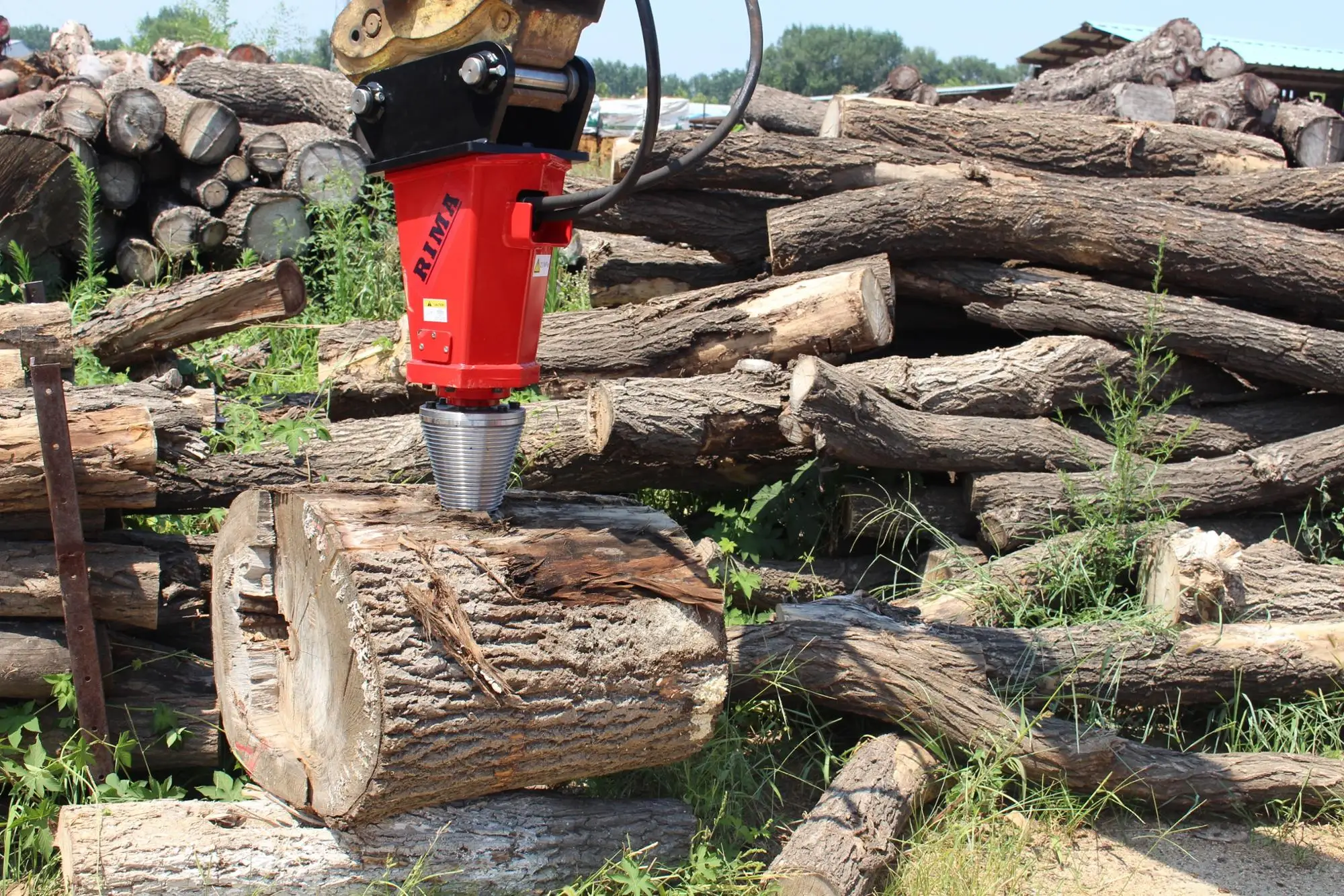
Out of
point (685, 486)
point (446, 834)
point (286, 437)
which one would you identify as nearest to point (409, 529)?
point (446, 834)

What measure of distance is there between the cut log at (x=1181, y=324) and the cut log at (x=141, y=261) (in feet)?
16.3

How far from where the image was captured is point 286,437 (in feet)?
12.2

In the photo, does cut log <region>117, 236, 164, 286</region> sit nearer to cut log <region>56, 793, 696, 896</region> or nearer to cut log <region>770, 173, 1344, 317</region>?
cut log <region>770, 173, 1344, 317</region>

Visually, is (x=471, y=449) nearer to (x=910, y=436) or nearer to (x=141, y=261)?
(x=910, y=436)

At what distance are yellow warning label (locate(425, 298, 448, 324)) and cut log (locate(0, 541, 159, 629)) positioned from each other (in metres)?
1.08

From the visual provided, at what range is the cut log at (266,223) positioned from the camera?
7.14 meters

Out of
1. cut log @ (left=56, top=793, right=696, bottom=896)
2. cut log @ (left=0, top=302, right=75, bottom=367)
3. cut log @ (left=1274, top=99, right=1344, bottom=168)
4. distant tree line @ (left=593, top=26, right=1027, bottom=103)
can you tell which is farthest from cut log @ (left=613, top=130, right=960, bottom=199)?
distant tree line @ (left=593, top=26, right=1027, bottom=103)

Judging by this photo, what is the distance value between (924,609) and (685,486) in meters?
1.08

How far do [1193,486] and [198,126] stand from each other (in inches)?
237

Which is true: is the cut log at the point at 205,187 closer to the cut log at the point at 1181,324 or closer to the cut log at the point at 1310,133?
the cut log at the point at 1181,324

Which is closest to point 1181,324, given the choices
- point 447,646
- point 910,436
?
point 910,436

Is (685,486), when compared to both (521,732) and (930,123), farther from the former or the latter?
(930,123)

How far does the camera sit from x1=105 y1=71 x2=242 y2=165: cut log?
7.19 metres

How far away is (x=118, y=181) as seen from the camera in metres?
7.18
